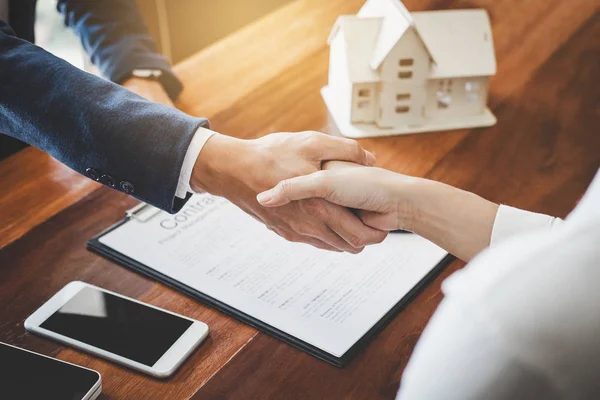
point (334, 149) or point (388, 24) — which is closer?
point (334, 149)

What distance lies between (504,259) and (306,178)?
63 centimetres

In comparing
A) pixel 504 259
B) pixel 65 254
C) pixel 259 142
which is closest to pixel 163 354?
pixel 65 254

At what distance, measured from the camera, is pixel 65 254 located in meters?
0.98

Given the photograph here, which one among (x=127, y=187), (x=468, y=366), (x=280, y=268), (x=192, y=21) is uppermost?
(x=468, y=366)

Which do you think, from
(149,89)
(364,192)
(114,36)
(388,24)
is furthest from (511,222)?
(114,36)

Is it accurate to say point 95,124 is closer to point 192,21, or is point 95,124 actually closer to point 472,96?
point 472,96

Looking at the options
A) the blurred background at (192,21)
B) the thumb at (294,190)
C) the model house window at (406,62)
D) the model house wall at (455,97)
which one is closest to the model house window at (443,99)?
the model house wall at (455,97)

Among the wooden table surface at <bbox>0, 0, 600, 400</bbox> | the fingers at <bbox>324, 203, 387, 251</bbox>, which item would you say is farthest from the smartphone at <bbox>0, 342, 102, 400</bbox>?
the fingers at <bbox>324, 203, 387, 251</bbox>

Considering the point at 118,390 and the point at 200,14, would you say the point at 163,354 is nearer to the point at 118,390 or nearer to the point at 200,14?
the point at 118,390

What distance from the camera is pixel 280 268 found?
3.14 ft

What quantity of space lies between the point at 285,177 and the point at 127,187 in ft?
0.80

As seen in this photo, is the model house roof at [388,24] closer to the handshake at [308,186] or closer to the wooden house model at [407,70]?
the wooden house model at [407,70]

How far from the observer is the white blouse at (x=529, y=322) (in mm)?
361

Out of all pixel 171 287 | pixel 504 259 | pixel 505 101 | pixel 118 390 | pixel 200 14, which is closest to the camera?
pixel 504 259
